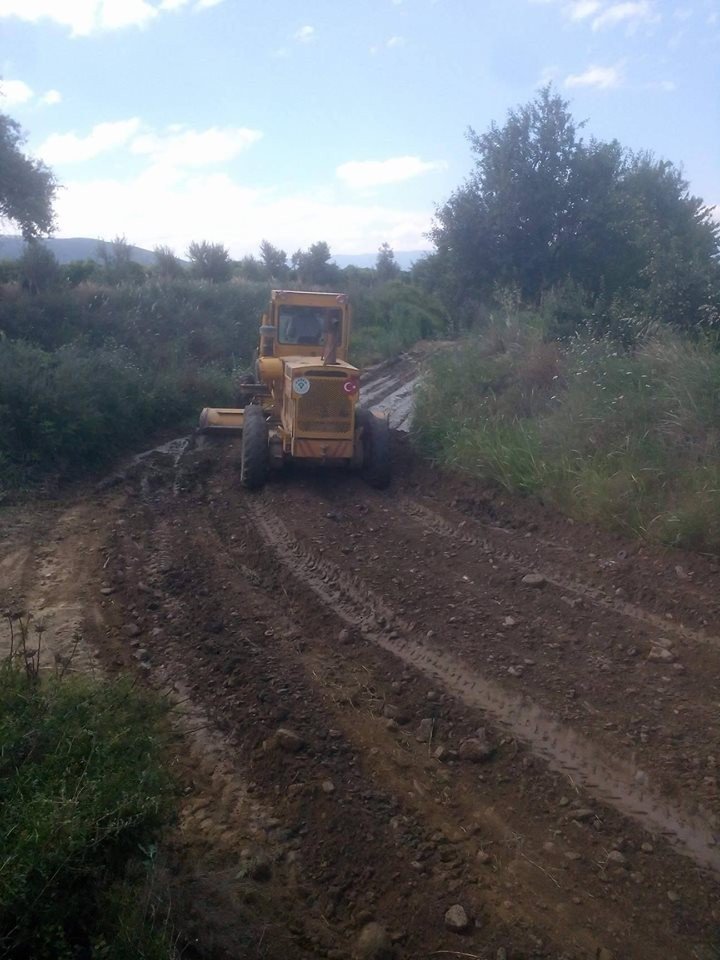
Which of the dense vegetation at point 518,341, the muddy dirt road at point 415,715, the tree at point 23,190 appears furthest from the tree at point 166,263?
the muddy dirt road at point 415,715

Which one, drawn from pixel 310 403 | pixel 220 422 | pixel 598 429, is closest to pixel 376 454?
pixel 310 403

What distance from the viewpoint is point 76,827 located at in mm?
3127

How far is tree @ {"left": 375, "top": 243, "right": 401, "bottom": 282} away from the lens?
1768 inches

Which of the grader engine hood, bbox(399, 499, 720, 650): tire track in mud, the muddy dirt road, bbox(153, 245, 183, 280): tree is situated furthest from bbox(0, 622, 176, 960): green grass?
bbox(153, 245, 183, 280): tree

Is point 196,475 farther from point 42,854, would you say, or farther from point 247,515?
point 42,854

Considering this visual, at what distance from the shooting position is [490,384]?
1313 cm

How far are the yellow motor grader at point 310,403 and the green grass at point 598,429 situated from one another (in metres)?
1.26

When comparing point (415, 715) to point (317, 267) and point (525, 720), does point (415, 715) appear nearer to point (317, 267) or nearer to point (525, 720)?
point (525, 720)

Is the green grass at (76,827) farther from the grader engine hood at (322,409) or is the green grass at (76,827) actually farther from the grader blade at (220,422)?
the grader blade at (220,422)

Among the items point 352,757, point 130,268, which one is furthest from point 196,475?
point 130,268

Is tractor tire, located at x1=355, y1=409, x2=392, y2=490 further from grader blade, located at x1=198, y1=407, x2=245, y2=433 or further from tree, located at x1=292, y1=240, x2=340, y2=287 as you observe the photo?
tree, located at x1=292, y1=240, x2=340, y2=287

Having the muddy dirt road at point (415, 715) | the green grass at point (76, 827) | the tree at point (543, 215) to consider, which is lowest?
the muddy dirt road at point (415, 715)

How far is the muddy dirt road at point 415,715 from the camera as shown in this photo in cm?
372

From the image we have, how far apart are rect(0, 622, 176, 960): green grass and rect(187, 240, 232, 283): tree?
31.1m
